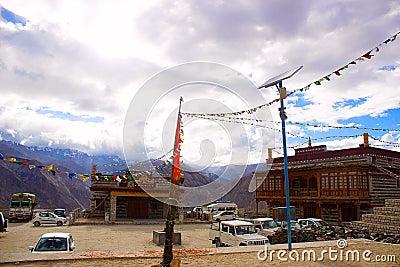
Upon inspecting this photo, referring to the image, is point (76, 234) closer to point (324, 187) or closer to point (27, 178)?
point (324, 187)

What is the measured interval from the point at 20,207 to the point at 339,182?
106 feet

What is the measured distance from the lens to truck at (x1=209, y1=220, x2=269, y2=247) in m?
15.6

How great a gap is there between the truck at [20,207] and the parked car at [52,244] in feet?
81.2

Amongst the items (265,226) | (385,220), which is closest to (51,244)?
(265,226)

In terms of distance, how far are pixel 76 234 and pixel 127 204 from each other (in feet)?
41.9

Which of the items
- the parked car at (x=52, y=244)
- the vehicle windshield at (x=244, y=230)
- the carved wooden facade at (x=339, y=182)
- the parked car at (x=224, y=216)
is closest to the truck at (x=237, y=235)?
the vehicle windshield at (x=244, y=230)

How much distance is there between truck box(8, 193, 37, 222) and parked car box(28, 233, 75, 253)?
24.7 metres

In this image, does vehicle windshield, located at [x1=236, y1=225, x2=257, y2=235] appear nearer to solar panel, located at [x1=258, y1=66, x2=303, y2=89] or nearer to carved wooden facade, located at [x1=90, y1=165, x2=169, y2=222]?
solar panel, located at [x1=258, y1=66, x2=303, y2=89]

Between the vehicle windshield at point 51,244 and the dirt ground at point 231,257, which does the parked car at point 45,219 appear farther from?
the vehicle windshield at point 51,244

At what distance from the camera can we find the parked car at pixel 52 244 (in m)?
12.9

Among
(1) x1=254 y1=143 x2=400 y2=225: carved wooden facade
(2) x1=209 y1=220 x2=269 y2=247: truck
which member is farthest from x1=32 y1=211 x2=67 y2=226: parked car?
(1) x1=254 y1=143 x2=400 y2=225: carved wooden facade

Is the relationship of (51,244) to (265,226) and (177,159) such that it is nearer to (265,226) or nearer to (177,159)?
(177,159)

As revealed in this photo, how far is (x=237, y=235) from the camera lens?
16281mm

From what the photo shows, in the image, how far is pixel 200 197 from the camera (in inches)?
2719
